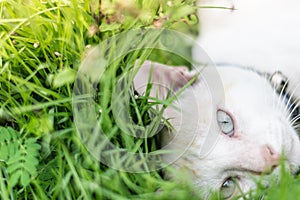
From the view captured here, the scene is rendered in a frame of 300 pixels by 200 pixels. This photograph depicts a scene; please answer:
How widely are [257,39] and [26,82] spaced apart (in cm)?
78

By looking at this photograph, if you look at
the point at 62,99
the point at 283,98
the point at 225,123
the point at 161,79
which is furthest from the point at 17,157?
the point at 283,98

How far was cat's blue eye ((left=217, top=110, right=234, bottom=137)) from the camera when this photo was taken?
200 cm

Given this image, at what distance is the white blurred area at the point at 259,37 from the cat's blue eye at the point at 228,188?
40cm

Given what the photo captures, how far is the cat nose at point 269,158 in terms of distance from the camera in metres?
1.92

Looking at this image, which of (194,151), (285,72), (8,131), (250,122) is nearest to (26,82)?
(8,131)

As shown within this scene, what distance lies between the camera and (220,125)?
2014 millimetres

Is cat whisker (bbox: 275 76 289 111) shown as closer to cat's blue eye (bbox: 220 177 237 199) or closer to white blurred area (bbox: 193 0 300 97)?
white blurred area (bbox: 193 0 300 97)

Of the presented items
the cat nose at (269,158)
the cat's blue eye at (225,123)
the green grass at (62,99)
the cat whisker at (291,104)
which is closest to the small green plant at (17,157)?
the green grass at (62,99)

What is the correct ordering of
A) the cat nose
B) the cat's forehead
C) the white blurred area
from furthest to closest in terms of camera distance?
the white blurred area
the cat's forehead
the cat nose

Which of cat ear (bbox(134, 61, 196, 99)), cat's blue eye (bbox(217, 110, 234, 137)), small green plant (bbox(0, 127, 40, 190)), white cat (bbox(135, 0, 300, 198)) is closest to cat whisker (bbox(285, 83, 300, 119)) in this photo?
white cat (bbox(135, 0, 300, 198))

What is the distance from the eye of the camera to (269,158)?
6.34ft

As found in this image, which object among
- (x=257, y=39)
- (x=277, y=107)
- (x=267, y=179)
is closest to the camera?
(x=267, y=179)

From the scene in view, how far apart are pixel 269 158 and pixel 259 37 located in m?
0.50

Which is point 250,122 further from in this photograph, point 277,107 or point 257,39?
point 257,39
